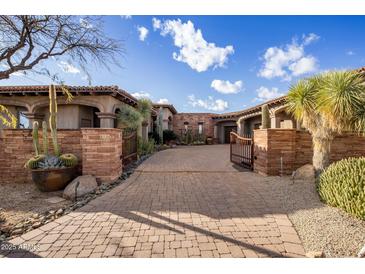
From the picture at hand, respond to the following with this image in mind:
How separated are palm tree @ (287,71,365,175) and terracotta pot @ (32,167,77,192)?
6.64 m

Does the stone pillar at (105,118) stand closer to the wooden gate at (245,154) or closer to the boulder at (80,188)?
the boulder at (80,188)

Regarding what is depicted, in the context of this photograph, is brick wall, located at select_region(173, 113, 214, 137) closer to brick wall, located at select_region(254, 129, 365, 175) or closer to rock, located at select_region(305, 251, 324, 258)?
brick wall, located at select_region(254, 129, 365, 175)

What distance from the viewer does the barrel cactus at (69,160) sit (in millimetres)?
5168

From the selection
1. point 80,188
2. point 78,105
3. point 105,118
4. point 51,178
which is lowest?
point 80,188

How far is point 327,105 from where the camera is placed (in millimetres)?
4141

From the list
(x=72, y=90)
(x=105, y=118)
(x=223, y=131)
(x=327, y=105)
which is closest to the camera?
(x=327, y=105)

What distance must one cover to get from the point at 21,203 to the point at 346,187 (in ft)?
22.6

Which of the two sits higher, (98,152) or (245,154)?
(98,152)

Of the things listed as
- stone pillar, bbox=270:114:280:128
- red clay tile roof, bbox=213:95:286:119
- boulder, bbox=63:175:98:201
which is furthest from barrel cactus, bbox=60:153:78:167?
stone pillar, bbox=270:114:280:128

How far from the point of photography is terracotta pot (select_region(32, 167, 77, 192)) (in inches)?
191

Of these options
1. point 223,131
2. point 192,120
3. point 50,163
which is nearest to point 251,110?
point 223,131

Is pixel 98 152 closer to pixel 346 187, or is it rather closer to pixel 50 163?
pixel 50 163
